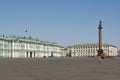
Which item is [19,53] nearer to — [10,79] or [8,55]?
[8,55]

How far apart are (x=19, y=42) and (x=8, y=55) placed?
1164 cm

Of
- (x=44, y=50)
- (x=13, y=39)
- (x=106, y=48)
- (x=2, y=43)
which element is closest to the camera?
(x=2, y=43)

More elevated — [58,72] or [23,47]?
[58,72]

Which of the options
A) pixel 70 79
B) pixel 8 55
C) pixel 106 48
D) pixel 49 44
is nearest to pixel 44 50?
pixel 49 44

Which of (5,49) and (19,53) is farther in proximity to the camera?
(19,53)

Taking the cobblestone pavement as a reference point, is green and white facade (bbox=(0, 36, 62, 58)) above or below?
below

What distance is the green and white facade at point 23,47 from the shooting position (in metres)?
106

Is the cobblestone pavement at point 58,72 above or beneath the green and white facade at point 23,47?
above

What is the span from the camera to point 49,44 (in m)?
A: 152

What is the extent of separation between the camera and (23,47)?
120m

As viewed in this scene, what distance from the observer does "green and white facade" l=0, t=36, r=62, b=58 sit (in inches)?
4170

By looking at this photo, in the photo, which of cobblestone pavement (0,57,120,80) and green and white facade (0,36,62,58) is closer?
cobblestone pavement (0,57,120,80)

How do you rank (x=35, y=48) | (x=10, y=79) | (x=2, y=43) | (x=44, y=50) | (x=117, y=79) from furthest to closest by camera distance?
(x=44, y=50) < (x=35, y=48) < (x=2, y=43) < (x=117, y=79) < (x=10, y=79)

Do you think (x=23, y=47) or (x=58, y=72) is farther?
(x=23, y=47)
